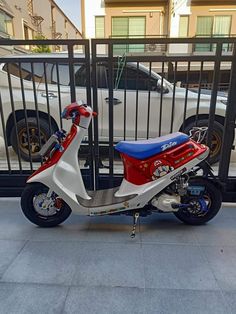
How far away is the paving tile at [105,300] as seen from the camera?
162 centimetres

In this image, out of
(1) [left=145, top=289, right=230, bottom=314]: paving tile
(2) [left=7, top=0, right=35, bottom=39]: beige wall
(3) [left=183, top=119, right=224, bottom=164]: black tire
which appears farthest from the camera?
(2) [left=7, top=0, right=35, bottom=39]: beige wall

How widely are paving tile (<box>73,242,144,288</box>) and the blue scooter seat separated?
0.81 m

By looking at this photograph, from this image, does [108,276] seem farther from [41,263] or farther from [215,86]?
[215,86]

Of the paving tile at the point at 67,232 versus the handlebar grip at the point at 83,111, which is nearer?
the handlebar grip at the point at 83,111

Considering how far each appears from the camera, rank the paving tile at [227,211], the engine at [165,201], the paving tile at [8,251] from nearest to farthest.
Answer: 1. the paving tile at [8,251]
2. the engine at [165,201]
3. the paving tile at [227,211]

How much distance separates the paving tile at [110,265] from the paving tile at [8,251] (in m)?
0.55

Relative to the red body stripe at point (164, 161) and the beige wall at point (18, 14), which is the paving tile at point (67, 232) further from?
the beige wall at point (18, 14)

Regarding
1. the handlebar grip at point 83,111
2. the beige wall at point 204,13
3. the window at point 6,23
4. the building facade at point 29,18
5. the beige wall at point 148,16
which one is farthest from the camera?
the beige wall at point 148,16

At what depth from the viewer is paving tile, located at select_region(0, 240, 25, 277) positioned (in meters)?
2.04

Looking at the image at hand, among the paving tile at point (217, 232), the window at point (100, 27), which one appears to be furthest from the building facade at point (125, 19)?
the paving tile at point (217, 232)

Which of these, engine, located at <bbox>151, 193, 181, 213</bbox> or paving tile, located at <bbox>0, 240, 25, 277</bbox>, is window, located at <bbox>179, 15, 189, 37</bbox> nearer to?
engine, located at <bbox>151, 193, 181, 213</bbox>

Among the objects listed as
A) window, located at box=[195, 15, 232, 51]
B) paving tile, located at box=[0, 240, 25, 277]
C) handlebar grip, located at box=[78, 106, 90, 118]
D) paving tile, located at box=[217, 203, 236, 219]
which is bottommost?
paving tile, located at box=[217, 203, 236, 219]

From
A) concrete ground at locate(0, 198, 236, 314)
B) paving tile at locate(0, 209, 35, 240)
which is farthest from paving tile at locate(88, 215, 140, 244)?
paving tile at locate(0, 209, 35, 240)

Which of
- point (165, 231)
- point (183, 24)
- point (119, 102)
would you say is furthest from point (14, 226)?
point (183, 24)
